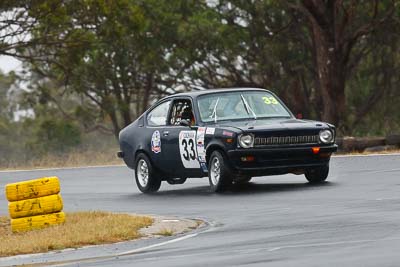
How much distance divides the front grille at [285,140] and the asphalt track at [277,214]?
0.73 metres

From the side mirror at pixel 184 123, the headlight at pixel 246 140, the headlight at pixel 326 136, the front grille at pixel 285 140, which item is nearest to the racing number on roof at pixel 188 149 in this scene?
the side mirror at pixel 184 123

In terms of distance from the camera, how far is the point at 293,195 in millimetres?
17625

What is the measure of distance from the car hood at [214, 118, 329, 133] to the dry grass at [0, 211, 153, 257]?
9.07 ft

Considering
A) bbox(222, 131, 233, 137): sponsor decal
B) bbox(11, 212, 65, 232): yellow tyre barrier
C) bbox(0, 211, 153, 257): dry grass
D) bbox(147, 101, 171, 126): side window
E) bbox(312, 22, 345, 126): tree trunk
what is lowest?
bbox(0, 211, 153, 257): dry grass

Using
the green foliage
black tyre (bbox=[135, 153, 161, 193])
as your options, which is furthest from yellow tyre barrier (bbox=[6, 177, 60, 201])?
the green foliage

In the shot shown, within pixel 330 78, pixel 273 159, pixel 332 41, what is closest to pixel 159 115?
pixel 273 159

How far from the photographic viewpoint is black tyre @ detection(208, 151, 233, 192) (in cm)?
1831

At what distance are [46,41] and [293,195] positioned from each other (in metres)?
21.7

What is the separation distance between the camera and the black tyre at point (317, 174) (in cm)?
1894

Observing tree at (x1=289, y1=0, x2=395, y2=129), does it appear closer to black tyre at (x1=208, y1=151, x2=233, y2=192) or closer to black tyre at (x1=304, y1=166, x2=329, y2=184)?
black tyre at (x1=304, y1=166, x2=329, y2=184)

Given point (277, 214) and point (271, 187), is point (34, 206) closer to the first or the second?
point (277, 214)

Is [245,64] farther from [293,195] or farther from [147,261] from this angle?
[147,261]

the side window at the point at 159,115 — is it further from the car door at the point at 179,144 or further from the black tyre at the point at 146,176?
the black tyre at the point at 146,176

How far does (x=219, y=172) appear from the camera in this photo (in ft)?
60.7
